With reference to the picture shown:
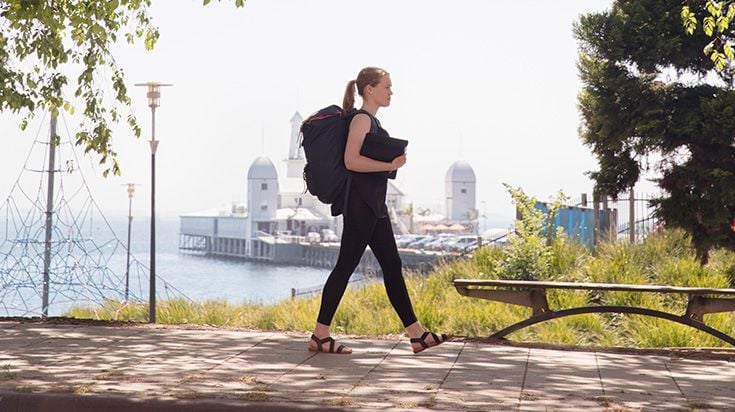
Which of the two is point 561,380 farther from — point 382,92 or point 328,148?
point 382,92

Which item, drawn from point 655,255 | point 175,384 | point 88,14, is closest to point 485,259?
point 655,255

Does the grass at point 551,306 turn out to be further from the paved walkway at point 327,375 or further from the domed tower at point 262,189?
the domed tower at point 262,189

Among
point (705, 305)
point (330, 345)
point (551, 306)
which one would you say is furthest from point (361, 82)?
point (551, 306)

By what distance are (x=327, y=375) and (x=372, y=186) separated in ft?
4.21

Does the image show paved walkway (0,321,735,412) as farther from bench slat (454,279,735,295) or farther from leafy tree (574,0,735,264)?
leafy tree (574,0,735,264)

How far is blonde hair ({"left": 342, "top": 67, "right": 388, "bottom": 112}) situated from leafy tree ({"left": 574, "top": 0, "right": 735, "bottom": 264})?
10.2 meters

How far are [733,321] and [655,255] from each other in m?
3.59

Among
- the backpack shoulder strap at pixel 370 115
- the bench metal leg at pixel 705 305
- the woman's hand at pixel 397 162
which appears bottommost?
the bench metal leg at pixel 705 305

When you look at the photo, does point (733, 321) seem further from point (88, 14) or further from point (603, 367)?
point (88, 14)

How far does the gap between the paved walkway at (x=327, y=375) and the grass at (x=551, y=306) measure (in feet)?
11.9

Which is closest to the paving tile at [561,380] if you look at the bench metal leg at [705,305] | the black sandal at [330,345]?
the bench metal leg at [705,305]

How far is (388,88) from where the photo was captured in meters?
6.70

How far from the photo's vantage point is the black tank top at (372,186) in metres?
6.57

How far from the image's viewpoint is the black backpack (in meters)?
6.55
